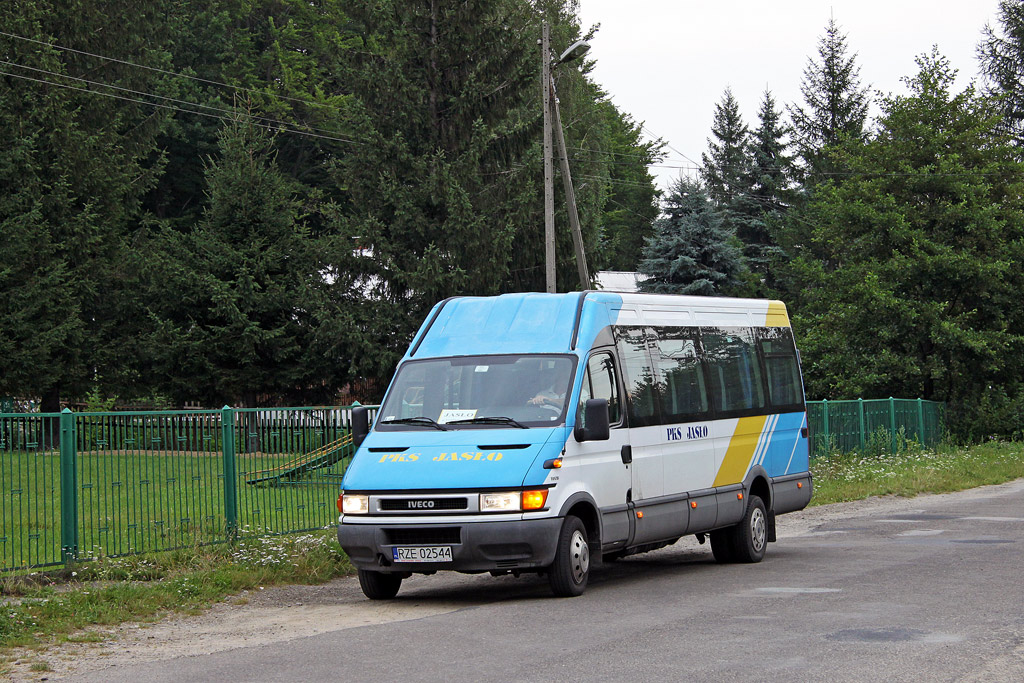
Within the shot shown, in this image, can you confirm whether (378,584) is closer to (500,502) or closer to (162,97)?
(500,502)

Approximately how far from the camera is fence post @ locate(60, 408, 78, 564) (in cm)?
1152

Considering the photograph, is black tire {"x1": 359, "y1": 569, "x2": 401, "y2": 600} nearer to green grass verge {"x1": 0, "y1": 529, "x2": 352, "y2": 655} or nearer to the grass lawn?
green grass verge {"x1": 0, "y1": 529, "x2": 352, "y2": 655}

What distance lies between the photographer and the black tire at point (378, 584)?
11.1 metres

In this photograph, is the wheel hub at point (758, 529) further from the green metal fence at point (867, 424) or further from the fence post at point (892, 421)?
the fence post at point (892, 421)

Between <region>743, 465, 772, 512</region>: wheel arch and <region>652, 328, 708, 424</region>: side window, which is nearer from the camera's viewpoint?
<region>652, 328, 708, 424</region>: side window

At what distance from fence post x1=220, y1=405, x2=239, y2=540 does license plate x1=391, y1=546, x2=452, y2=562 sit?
10.6 ft

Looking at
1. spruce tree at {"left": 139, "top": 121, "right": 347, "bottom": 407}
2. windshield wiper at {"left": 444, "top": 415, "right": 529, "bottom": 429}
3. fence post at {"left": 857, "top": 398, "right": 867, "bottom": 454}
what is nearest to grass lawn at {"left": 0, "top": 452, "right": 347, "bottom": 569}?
windshield wiper at {"left": 444, "top": 415, "right": 529, "bottom": 429}

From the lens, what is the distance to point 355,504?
35.1 feet

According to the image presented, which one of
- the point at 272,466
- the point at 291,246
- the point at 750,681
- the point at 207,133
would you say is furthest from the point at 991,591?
the point at 207,133

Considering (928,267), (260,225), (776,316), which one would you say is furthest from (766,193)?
(776,316)

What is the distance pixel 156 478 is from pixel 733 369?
630 centimetres

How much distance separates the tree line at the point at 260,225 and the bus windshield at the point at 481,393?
2413 cm

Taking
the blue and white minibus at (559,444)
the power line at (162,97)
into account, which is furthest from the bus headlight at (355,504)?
the power line at (162,97)

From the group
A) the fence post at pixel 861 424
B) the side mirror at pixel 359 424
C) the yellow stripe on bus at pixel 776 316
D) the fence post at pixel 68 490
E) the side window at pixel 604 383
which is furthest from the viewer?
the fence post at pixel 861 424
